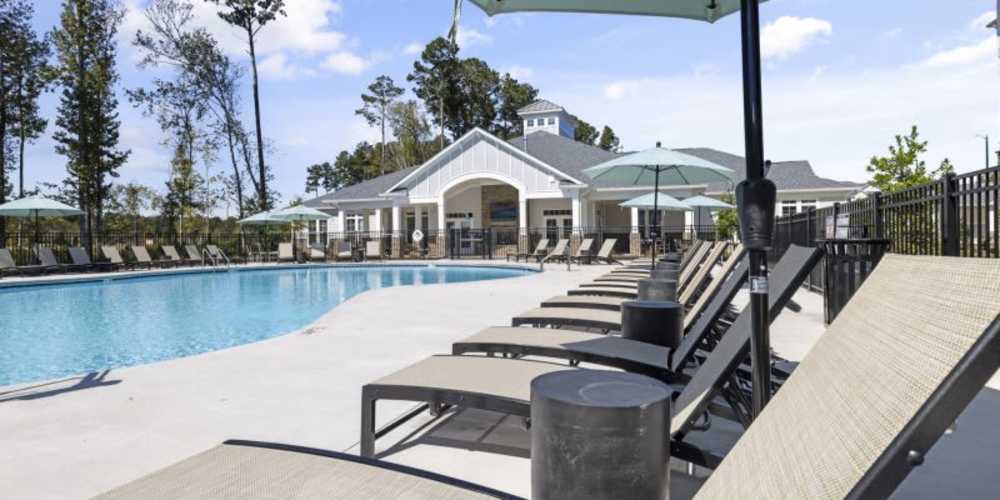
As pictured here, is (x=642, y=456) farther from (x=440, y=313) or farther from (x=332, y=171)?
(x=332, y=171)

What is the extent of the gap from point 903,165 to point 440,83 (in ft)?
111

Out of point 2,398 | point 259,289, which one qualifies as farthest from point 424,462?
point 259,289

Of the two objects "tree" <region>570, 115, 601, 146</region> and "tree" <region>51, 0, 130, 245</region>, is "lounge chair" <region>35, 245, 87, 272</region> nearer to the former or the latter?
"tree" <region>51, 0, 130, 245</region>

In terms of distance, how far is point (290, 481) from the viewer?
1.72 meters

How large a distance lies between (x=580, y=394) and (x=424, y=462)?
1.39m

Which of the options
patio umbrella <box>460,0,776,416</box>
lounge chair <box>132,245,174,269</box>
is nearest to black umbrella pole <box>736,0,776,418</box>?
patio umbrella <box>460,0,776,416</box>

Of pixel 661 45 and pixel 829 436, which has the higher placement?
pixel 661 45

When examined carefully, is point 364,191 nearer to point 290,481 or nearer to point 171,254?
point 171,254

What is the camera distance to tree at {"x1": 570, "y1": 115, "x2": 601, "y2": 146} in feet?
182

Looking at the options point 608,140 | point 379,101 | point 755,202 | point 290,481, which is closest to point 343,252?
point 379,101

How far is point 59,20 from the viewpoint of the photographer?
25.1m

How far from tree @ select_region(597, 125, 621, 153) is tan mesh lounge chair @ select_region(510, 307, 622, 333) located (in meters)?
53.5

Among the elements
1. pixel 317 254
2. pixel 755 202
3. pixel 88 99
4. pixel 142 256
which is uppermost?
pixel 88 99

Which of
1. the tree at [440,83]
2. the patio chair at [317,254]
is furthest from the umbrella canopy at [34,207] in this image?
the tree at [440,83]
